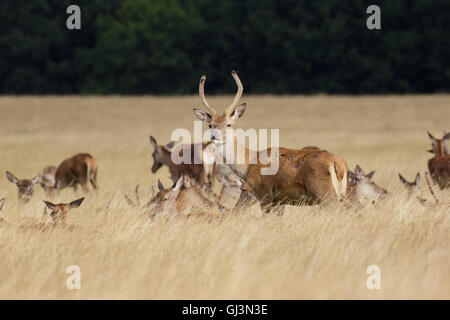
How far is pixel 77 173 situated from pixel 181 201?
5.44m

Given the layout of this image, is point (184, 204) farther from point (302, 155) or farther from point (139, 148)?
point (139, 148)

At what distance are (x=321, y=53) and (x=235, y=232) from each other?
133 ft

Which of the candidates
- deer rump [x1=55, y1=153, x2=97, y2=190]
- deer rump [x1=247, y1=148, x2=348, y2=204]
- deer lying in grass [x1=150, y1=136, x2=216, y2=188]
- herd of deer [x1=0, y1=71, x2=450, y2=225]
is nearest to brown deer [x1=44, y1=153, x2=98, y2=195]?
deer rump [x1=55, y1=153, x2=97, y2=190]

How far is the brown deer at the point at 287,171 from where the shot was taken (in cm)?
805

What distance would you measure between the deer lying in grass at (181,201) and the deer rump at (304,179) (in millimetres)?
711

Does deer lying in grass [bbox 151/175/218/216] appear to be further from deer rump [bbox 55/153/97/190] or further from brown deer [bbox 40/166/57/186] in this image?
brown deer [bbox 40/166/57/186]

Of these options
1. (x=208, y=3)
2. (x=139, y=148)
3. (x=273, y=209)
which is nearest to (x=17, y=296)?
(x=273, y=209)

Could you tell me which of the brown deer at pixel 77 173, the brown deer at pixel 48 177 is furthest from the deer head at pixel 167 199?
the brown deer at pixel 48 177

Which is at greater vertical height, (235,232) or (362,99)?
(362,99)

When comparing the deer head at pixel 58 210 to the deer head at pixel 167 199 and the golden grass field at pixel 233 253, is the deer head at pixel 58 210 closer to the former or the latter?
the golden grass field at pixel 233 253

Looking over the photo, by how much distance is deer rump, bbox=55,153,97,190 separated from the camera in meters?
13.9

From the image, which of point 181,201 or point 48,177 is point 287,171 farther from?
point 48,177

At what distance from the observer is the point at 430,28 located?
152 feet

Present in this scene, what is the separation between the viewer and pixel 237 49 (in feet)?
161
